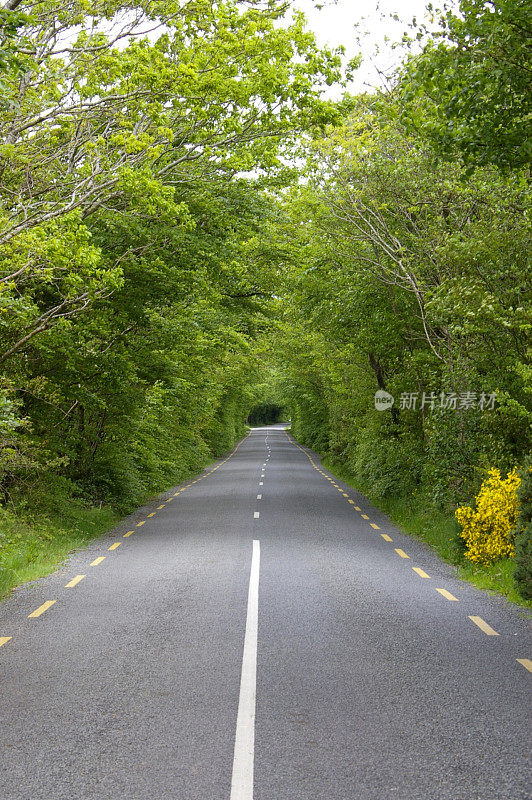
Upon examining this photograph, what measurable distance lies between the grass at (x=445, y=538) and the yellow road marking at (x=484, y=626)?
3.29 ft

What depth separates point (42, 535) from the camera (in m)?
13.5

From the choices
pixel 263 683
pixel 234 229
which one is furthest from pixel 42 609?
pixel 234 229

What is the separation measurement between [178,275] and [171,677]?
1047cm

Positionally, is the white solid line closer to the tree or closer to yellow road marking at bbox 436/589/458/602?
yellow road marking at bbox 436/589/458/602

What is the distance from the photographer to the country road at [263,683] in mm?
4367

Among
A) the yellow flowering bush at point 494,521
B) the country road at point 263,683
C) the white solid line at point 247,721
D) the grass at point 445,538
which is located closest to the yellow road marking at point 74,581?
the country road at point 263,683

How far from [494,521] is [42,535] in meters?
8.04

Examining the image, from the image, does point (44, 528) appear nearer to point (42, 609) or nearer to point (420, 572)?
point (42, 609)

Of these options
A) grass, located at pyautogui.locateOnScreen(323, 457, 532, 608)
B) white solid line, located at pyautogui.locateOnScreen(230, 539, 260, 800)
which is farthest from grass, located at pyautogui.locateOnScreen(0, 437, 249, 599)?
grass, located at pyautogui.locateOnScreen(323, 457, 532, 608)

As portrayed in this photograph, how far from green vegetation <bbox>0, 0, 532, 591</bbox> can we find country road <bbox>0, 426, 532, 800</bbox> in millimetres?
1907

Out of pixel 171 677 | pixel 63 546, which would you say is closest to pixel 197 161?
pixel 63 546

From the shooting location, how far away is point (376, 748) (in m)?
4.74

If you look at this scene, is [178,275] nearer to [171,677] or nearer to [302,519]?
[302,519]

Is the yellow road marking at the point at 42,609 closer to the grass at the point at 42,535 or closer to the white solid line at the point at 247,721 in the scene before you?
the grass at the point at 42,535
